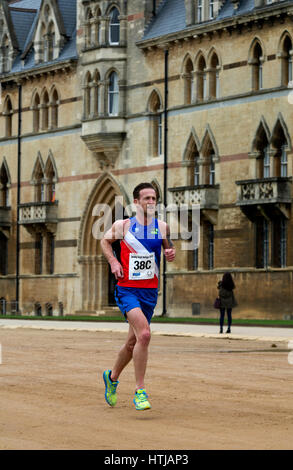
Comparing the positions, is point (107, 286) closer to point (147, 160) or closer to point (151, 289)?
point (147, 160)

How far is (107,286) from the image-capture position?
55.1 meters

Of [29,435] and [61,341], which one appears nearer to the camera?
[29,435]

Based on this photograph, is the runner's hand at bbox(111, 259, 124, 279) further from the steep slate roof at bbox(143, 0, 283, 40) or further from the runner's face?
the steep slate roof at bbox(143, 0, 283, 40)

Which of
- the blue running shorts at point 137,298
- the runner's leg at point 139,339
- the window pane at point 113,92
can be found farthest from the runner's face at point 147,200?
the window pane at point 113,92

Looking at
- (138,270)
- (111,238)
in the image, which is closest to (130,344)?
(138,270)

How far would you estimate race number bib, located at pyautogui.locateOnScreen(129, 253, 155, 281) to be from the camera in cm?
1278

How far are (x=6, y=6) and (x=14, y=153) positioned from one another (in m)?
7.65

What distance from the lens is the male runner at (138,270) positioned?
12.6 metres

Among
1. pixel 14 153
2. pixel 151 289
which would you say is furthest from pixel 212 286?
pixel 151 289

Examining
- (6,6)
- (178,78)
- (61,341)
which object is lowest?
(61,341)

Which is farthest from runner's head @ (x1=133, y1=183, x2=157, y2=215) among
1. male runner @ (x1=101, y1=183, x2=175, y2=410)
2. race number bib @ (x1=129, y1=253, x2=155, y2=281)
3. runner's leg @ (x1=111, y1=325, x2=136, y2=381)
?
runner's leg @ (x1=111, y1=325, x2=136, y2=381)

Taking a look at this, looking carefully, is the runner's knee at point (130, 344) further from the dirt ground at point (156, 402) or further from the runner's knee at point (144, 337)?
the dirt ground at point (156, 402)

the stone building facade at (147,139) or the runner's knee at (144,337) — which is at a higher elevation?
the stone building facade at (147,139)

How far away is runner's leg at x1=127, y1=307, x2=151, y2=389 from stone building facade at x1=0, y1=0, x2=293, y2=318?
1210 inches
